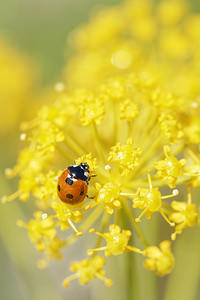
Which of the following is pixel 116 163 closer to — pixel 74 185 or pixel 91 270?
pixel 74 185

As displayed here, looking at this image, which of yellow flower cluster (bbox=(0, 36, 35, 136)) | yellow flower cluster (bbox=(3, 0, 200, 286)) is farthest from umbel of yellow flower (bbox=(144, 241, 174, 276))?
yellow flower cluster (bbox=(0, 36, 35, 136))

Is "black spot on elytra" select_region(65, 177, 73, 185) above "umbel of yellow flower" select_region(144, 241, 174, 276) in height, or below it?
above

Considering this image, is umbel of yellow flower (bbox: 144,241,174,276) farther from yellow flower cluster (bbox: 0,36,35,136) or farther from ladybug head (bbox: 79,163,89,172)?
yellow flower cluster (bbox: 0,36,35,136)

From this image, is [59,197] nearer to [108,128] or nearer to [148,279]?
[108,128]

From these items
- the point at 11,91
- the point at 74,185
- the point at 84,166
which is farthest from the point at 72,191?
the point at 11,91

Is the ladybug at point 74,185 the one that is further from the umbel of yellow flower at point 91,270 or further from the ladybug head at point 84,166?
the umbel of yellow flower at point 91,270

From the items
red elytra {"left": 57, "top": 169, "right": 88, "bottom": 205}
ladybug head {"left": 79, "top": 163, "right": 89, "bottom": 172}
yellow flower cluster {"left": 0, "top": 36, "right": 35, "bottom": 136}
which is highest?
yellow flower cluster {"left": 0, "top": 36, "right": 35, "bottom": 136}

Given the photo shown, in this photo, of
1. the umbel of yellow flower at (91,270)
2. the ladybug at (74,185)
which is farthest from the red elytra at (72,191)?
the umbel of yellow flower at (91,270)

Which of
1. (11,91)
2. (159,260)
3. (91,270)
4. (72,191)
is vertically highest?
(11,91)

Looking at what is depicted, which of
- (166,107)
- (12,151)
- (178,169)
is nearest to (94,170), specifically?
(178,169)
